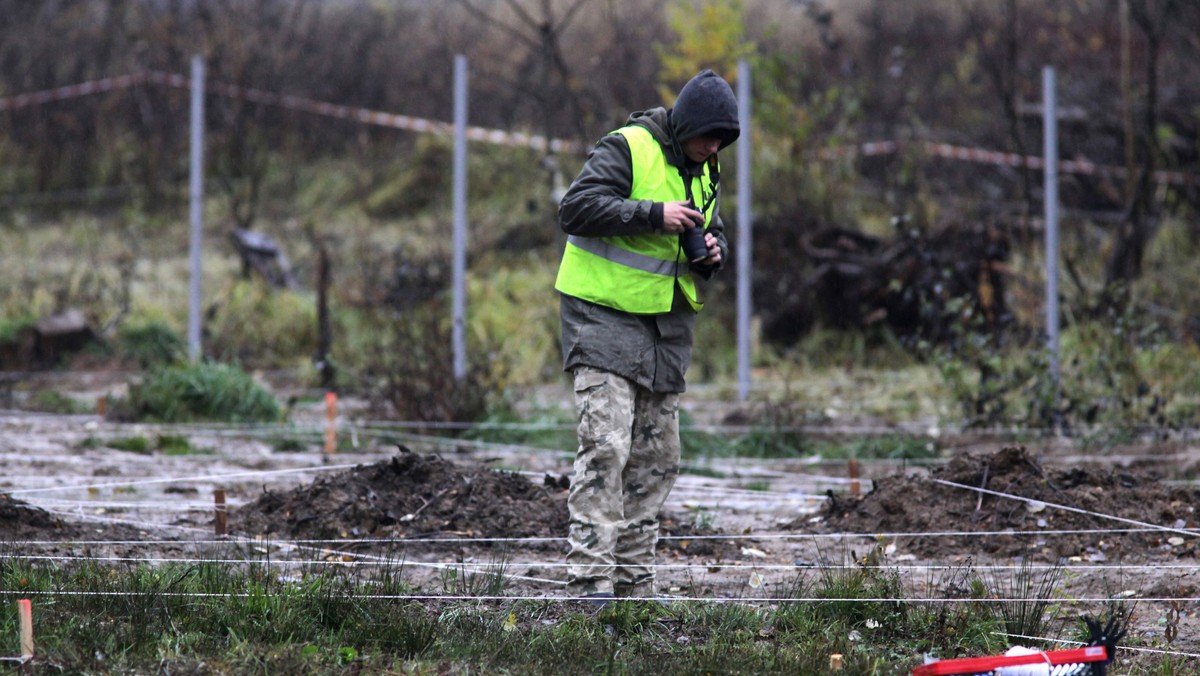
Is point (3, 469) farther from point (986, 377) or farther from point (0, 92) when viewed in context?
point (0, 92)

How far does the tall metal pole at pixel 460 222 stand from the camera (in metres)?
9.08

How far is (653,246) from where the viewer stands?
4.48 metres

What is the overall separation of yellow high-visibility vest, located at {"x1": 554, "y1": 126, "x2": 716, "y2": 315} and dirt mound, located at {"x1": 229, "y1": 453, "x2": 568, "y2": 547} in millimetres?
1356

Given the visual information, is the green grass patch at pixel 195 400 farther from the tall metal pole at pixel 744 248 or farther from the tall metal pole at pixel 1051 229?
the tall metal pole at pixel 1051 229

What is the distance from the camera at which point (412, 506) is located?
18.3 ft

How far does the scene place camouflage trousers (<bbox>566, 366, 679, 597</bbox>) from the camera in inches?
169

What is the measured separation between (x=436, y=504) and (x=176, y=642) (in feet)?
6.62

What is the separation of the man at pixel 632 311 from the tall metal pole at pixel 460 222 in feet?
14.7

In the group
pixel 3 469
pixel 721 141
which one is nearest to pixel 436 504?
pixel 721 141

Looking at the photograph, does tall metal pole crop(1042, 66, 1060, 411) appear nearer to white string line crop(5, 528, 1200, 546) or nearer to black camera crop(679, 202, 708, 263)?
white string line crop(5, 528, 1200, 546)

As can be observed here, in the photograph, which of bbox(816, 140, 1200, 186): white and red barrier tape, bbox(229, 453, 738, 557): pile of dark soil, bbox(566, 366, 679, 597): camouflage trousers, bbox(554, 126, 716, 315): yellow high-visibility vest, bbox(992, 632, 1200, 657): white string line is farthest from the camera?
bbox(816, 140, 1200, 186): white and red barrier tape

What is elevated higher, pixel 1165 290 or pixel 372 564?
pixel 1165 290

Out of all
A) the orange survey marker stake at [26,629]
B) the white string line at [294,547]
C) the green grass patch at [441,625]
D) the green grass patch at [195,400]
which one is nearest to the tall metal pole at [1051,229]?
the green grass patch at [441,625]

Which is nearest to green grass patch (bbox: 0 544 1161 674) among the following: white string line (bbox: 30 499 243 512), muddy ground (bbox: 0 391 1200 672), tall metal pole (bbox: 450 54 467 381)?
muddy ground (bbox: 0 391 1200 672)
